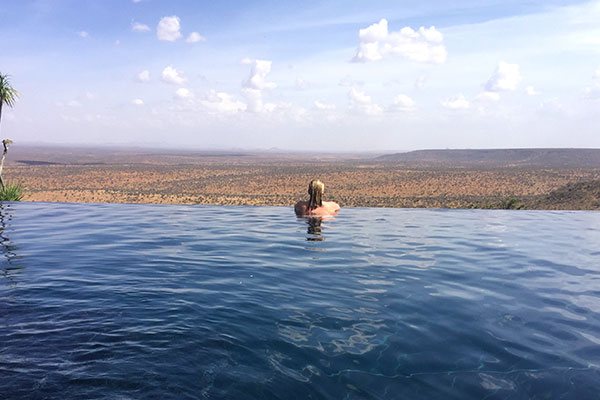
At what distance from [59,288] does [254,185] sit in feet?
139

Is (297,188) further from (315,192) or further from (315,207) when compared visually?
(315,192)

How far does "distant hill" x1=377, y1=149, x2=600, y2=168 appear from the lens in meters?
103

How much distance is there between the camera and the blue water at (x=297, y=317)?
3836mm

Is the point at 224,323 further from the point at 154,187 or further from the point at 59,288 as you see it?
the point at 154,187

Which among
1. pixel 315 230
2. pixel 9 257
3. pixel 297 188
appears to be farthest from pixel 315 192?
pixel 297 188

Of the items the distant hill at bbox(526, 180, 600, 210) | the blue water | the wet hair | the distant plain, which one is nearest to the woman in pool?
the wet hair

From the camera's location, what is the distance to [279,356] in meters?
4.37

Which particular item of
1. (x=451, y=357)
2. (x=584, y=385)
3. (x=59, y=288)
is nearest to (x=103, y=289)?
(x=59, y=288)

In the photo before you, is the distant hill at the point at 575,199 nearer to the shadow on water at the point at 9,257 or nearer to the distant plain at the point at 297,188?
the distant plain at the point at 297,188

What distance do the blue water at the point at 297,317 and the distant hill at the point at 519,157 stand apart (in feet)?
330

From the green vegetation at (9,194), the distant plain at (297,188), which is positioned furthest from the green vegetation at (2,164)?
the distant plain at (297,188)

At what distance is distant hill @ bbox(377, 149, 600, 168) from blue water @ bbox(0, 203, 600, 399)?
100699mm

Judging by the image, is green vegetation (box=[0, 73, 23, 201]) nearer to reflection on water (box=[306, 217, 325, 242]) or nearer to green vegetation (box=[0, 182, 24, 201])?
green vegetation (box=[0, 182, 24, 201])

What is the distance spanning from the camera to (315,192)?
45.0 ft
